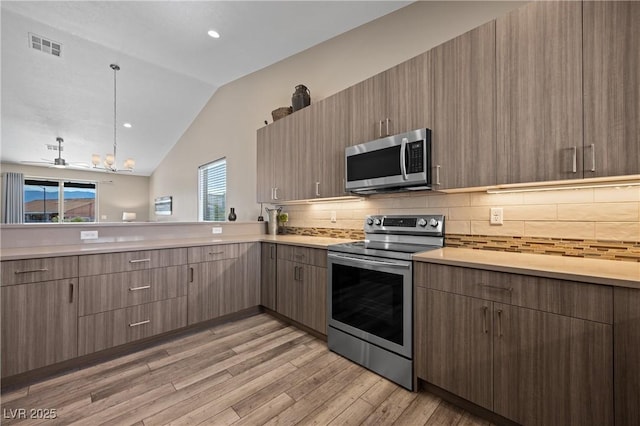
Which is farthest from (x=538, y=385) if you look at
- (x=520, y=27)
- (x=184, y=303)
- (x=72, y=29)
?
(x=72, y=29)

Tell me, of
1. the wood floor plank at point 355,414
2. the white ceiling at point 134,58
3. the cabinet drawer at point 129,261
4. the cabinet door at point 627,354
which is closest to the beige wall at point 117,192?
the white ceiling at point 134,58

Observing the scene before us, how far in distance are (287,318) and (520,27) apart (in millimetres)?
2968

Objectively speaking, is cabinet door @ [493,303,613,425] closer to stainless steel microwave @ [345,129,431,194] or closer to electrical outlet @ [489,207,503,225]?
electrical outlet @ [489,207,503,225]

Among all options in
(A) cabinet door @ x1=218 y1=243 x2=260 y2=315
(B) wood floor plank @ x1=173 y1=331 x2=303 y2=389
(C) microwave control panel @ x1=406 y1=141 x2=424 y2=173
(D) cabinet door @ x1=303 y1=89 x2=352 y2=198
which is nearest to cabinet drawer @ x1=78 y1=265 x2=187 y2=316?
(A) cabinet door @ x1=218 y1=243 x2=260 y2=315

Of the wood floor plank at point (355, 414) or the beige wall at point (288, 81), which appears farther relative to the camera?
the beige wall at point (288, 81)

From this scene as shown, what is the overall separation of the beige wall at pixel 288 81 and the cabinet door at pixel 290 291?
1.59 metres

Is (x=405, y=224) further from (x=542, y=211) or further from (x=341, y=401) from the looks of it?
(x=341, y=401)

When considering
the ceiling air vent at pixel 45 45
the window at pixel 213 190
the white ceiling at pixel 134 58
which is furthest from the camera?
the window at pixel 213 190

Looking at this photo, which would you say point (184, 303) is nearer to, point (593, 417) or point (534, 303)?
point (534, 303)

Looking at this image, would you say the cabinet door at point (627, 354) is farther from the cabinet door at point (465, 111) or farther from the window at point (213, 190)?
the window at point (213, 190)

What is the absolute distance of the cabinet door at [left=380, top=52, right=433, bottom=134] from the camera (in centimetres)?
201

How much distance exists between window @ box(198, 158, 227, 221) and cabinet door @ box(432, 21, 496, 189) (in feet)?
12.9

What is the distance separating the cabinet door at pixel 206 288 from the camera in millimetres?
2650

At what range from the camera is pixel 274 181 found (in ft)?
11.0
